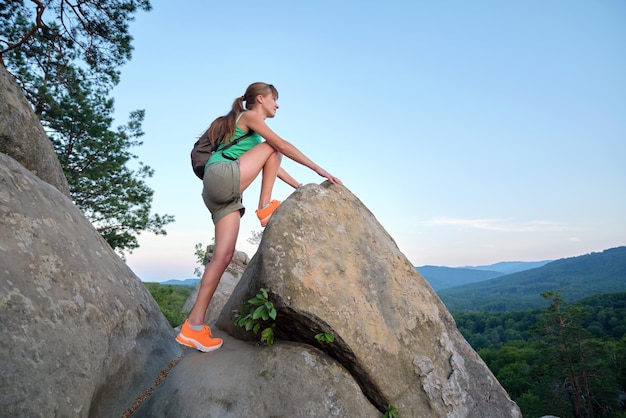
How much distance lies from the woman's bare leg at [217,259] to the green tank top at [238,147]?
67 centimetres

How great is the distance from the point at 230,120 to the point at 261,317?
7.50ft

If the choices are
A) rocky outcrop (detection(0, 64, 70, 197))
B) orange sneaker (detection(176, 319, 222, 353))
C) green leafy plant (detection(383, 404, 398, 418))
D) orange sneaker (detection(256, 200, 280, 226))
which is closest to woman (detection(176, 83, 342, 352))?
orange sneaker (detection(176, 319, 222, 353))

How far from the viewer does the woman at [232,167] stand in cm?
476

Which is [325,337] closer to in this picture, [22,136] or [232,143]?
[232,143]

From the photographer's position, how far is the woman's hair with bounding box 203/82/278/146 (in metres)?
4.83

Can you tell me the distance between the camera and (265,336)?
4.50 m

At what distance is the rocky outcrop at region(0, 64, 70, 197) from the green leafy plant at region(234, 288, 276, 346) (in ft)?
20.2

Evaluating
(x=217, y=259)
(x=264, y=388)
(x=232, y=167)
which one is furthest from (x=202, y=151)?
(x=264, y=388)

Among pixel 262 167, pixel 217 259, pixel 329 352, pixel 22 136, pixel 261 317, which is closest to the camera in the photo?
pixel 261 317

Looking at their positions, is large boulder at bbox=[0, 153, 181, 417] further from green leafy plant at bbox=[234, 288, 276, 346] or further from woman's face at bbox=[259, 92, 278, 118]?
woman's face at bbox=[259, 92, 278, 118]

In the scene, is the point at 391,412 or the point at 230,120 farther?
the point at 230,120

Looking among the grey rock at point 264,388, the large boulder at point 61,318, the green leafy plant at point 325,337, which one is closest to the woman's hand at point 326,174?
the green leafy plant at point 325,337

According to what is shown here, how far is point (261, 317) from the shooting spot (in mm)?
4488

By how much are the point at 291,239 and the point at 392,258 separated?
5.02ft
